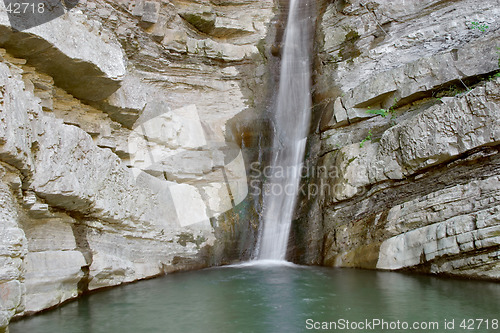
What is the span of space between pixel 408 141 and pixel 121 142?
6.28 m

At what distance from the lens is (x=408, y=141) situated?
27.2 feet

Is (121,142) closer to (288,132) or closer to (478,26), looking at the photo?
(288,132)

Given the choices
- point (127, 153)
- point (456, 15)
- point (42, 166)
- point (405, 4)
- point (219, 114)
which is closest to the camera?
point (42, 166)

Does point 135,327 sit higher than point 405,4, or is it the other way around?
point 405,4

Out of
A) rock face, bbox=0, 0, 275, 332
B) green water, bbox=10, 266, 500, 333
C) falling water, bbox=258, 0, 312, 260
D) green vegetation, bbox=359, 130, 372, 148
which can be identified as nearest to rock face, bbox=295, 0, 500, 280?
green vegetation, bbox=359, 130, 372, 148

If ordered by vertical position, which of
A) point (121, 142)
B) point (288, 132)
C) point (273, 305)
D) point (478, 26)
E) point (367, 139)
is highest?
point (478, 26)

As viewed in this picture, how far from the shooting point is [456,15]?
33.1 ft

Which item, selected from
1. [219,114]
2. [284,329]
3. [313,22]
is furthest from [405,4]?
[284,329]

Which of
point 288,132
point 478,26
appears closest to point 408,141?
point 478,26

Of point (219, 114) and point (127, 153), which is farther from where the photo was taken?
point (219, 114)

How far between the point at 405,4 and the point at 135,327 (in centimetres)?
1068

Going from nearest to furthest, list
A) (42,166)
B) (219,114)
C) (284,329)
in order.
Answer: (284,329) < (42,166) < (219,114)

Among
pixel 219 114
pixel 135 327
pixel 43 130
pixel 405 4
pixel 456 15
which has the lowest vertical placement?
pixel 135 327

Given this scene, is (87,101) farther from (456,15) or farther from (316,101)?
(456,15)
